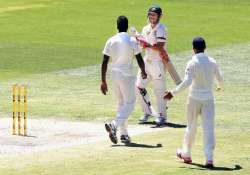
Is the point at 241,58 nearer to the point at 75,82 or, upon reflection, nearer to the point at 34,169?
the point at 75,82

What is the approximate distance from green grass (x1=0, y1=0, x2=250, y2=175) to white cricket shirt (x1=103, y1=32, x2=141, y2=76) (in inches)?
56.6

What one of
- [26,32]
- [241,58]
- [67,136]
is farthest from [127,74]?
[26,32]

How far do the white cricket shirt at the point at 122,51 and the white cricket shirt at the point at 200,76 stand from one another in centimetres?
252

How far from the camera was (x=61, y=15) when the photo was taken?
47.2 m

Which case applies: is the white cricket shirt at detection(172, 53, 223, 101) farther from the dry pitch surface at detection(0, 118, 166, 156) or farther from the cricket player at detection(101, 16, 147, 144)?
the dry pitch surface at detection(0, 118, 166, 156)

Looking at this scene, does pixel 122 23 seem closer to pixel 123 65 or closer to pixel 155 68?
pixel 123 65

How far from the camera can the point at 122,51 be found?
1912 cm

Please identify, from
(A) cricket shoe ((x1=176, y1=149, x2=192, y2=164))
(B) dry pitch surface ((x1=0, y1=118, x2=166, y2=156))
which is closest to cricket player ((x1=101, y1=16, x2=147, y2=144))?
(B) dry pitch surface ((x1=0, y1=118, x2=166, y2=156))

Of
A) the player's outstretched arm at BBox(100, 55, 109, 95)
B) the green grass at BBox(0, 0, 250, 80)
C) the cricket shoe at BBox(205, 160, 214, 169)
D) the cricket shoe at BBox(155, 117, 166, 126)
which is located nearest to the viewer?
the cricket shoe at BBox(205, 160, 214, 169)

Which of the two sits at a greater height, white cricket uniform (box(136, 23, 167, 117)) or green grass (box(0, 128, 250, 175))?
white cricket uniform (box(136, 23, 167, 117))

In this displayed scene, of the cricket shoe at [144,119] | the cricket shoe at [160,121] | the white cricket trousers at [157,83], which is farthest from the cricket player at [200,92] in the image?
the cricket shoe at [144,119]

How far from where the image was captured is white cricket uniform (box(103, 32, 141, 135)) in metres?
19.1

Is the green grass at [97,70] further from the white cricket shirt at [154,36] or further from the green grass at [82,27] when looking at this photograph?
the white cricket shirt at [154,36]

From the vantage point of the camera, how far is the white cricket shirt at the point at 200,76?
1677 centimetres
